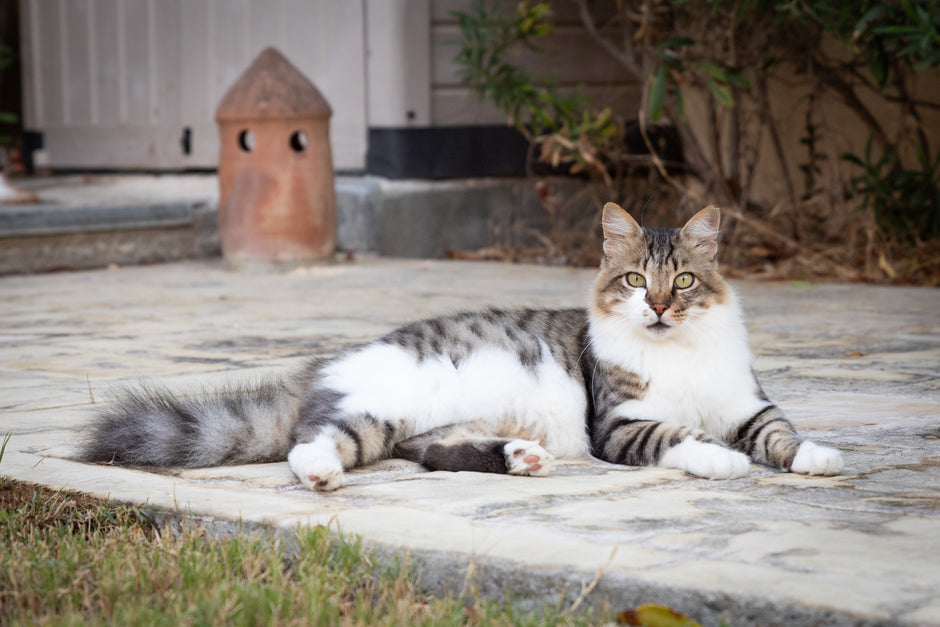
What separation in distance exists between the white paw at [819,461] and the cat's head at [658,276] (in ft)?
1.84

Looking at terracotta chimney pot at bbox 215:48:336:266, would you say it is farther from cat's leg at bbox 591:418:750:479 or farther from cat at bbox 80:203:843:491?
cat's leg at bbox 591:418:750:479

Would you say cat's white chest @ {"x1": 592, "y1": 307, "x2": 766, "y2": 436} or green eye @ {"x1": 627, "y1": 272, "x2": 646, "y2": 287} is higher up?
green eye @ {"x1": 627, "y1": 272, "x2": 646, "y2": 287}

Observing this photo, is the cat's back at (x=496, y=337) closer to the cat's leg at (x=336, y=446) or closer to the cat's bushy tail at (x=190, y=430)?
the cat's leg at (x=336, y=446)

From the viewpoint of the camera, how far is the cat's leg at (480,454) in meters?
2.96

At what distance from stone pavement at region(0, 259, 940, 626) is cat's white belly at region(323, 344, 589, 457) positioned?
219 millimetres

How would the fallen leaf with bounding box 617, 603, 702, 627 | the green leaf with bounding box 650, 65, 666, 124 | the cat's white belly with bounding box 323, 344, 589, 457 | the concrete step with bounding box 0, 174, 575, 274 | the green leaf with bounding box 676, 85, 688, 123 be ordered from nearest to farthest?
the fallen leaf with bounding box 617, 603, 702, 627 → the cat's white belly with bounding box 323, 344, 589, 457 → the green leaf with bounding box 650, 65, 666, 124 → the green leaf with bounding box 676, 85, 688, 123 → the concrete step with bounding box 0, 174, 575, 274

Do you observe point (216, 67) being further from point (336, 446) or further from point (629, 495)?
point (629, 495)

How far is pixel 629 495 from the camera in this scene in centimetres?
268

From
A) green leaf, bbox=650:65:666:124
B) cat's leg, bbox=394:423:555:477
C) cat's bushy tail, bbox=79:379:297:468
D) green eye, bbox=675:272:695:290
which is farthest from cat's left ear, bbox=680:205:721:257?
green leaf, bbox=650:65:666:124

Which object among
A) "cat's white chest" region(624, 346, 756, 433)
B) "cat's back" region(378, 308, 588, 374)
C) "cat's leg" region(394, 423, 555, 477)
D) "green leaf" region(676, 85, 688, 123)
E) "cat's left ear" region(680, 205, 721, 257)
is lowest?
"cat's leg" region(394, 423, 555, 477)

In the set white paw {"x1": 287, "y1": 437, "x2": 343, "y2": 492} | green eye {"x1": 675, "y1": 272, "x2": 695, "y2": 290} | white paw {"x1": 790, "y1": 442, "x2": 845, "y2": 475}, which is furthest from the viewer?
green eye {"x1": 675, "y1": 272, "x2": 695, "y2": 290}

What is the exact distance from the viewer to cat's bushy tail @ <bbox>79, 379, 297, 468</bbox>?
116 inches

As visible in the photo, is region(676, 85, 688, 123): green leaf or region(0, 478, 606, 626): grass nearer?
region(0, 478, 606, 626): grass

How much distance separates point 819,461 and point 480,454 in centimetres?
85
